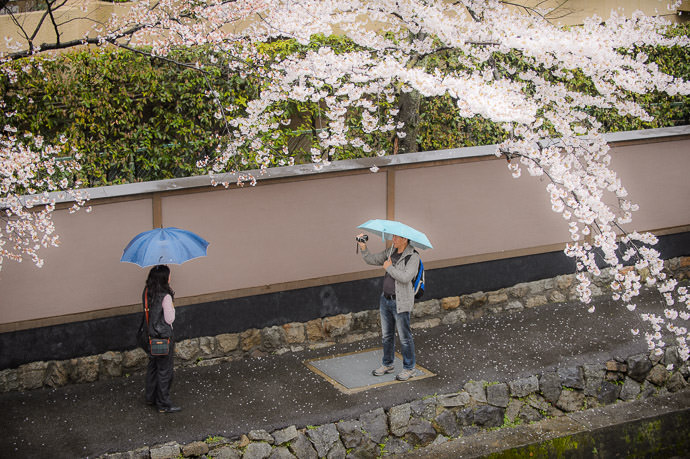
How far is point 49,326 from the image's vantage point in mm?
8711

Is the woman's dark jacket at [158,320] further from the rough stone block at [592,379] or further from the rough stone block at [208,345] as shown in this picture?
the rough stone block at [592,379]

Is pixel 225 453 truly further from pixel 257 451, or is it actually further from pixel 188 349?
pixel 188 349

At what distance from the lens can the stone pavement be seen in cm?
758

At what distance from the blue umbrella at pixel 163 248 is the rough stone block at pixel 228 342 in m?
1.92

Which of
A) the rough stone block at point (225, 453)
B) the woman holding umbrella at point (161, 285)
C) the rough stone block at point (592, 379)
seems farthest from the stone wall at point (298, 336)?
the rough stone block at point (225, 453)

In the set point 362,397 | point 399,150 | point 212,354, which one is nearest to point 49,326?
point 212,354

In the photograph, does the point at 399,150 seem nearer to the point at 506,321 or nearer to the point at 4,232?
the point at 506,321

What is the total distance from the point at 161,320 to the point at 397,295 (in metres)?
2.75

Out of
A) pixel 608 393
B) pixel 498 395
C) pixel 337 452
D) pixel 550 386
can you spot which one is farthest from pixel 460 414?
pixel 608 393

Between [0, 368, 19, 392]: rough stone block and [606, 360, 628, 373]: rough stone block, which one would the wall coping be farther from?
[606, 360, 628, 373]: rough stone block

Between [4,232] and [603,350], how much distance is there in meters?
7.94

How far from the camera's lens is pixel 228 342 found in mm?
9609

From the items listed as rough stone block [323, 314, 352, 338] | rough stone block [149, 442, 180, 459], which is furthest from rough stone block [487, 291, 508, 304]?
rough stone block [149, 442, 180, 459]

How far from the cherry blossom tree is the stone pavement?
1061mm
